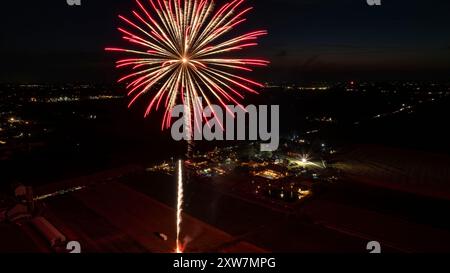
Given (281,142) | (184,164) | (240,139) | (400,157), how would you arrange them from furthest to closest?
1. (240,139)
2. (281,142)
3. (400,157)
4. (184,164)

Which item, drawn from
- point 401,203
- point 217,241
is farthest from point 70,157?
point 401,203
